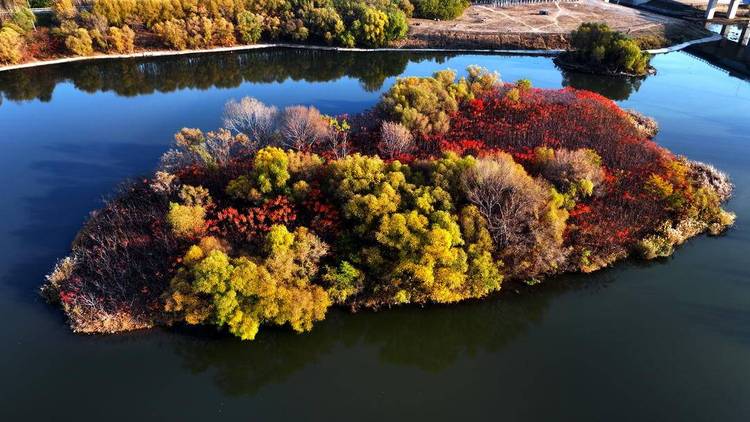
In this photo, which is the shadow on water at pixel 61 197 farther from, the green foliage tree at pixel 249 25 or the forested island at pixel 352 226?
the green foliage tree at pixel 249 25

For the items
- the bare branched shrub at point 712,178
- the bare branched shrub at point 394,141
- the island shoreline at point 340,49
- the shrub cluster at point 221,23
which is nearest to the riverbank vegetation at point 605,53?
the island shoreline at point 340,49

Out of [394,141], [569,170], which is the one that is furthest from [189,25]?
[569,170]

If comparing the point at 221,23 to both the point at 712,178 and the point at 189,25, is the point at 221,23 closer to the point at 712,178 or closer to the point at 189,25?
the point at 189,25

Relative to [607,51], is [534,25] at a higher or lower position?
higher

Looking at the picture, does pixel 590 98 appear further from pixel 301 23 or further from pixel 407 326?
pixel 301 23

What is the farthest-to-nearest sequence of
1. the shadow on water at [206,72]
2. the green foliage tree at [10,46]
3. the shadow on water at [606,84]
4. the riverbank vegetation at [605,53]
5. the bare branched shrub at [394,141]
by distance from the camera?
the riverbank vegetation at [605,53] → the green foliage tree at [10,46] → the shadow on water at [606,84] → the shadow on water at [206,72] → the bare branched shrub at [394,141]

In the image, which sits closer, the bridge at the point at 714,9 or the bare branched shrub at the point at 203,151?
the bare branched shrub at the point at 203,151
